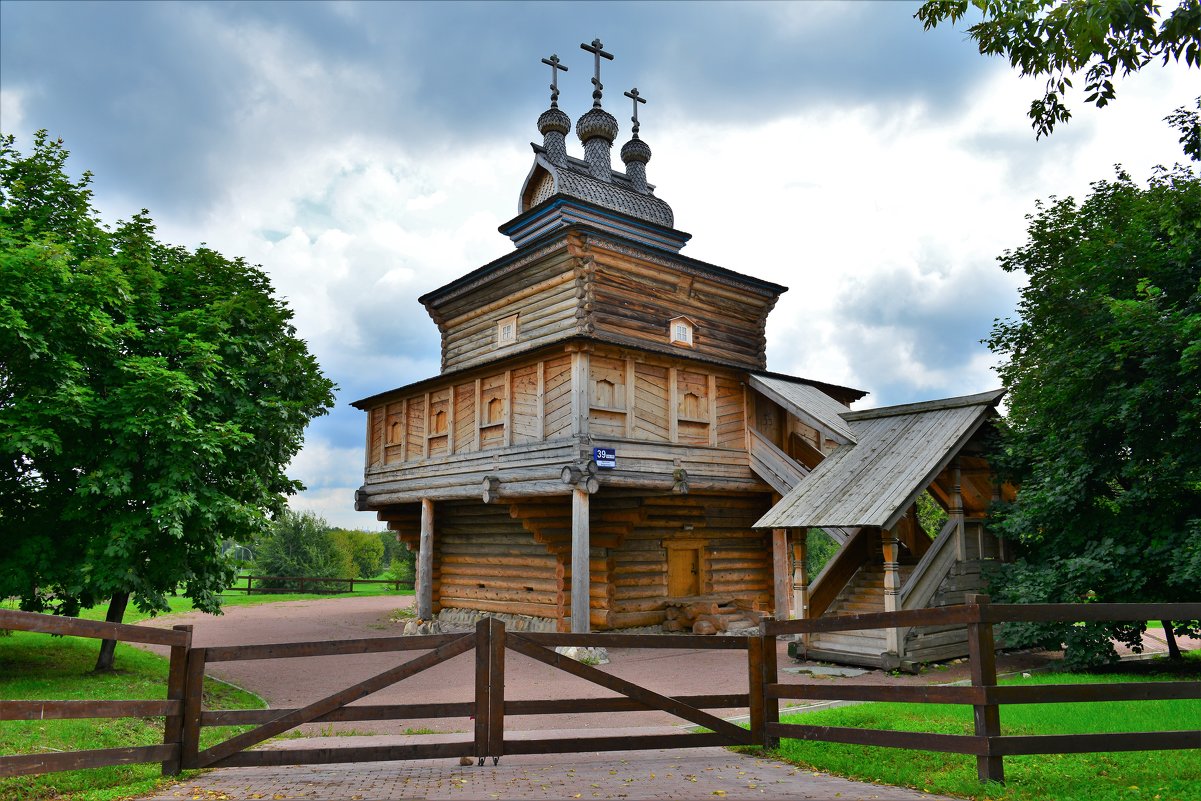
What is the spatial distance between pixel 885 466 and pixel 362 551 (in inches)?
1682

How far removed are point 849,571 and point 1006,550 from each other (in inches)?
125

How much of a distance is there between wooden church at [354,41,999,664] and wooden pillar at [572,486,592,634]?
0.14ft

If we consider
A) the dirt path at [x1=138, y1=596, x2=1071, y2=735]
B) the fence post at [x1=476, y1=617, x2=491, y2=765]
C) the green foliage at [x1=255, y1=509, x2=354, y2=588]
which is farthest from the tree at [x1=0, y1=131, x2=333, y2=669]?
the green foliage at [x1=255, y1=509, x2=354, y2=588]

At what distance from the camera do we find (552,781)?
6.37m

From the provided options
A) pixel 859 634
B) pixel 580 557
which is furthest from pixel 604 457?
pixel 859 634

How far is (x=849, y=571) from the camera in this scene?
57.4 feet

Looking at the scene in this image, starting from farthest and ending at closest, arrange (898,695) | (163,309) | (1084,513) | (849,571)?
(849,571), (163,309), (1084,513), (898,695)

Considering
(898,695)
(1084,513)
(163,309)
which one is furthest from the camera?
(163,309)

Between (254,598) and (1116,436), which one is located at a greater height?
(1116,436)

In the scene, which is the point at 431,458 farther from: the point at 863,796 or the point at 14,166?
the point at 863,796

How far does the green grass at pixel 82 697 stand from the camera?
21.5ft

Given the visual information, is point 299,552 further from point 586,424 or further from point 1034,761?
point 1034,761

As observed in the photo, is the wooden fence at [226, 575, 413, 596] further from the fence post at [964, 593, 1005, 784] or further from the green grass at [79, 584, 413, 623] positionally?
the fence post at [964, 593, 1005, 784]

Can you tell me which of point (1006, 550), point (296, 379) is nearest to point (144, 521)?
point (296, 379)
